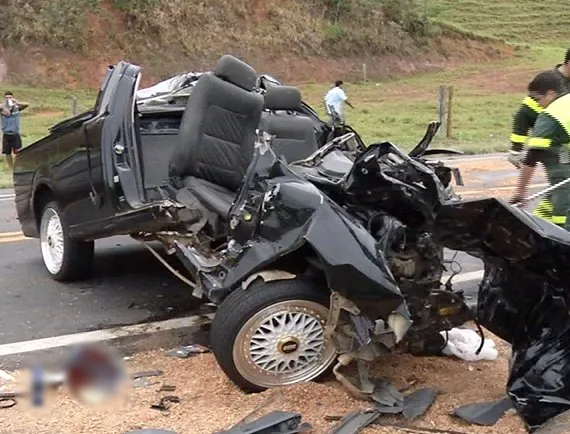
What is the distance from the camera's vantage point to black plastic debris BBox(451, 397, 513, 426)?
399 cm

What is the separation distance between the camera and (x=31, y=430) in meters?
3.91

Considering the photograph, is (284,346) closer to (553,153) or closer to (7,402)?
(7,402)

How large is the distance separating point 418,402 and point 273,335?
808 mm

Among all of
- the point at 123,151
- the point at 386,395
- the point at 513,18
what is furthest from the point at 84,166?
the point at 513,18

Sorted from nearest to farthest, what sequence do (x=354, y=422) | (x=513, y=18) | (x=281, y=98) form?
(x=354, y=422) < (x=281, y=98) < (x=513, y=18)

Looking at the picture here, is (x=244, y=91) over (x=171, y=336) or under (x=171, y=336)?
over

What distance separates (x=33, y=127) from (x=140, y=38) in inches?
527

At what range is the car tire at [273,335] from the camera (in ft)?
14.0

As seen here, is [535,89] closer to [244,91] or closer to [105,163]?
[244,91]

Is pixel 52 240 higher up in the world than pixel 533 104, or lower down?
lower down

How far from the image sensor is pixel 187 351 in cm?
511

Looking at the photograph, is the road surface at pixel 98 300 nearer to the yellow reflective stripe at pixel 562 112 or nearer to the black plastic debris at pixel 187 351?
the black plastic debris at pixel 187 351

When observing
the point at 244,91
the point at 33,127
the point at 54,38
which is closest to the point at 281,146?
the point at 244,91

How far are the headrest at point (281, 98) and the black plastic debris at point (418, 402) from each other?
3.51m
